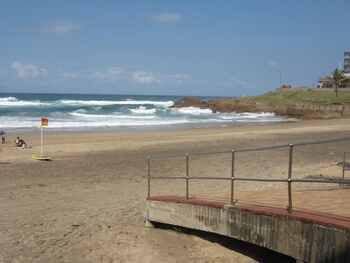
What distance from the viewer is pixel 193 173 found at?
13102 millimetres

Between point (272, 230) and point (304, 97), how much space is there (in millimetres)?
63069

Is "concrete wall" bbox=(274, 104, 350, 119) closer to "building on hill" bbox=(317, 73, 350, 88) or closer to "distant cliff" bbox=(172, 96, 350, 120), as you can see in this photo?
"distant cliff" bbox=(172, 96, 350, 120)

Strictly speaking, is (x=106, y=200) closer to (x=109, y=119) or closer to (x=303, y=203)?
(x=303, y=203)

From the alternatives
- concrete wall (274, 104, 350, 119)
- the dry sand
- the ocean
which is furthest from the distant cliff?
the dry sand

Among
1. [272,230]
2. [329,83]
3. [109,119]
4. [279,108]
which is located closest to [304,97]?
[279,108]

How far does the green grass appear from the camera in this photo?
195ft

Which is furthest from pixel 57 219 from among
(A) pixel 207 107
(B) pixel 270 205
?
(A) pixel 207 107

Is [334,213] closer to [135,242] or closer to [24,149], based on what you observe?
[135,242]

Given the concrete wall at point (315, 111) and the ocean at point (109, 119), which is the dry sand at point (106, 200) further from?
the concrete wall at point (315, 111)

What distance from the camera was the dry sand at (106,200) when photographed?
19.8 feet

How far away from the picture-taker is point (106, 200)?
952 centimetres

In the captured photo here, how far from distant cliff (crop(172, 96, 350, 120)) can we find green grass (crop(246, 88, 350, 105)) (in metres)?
2.46

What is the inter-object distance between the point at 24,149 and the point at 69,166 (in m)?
6.13

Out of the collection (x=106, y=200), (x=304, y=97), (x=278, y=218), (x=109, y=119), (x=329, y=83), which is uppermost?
(x=329, y=83)
